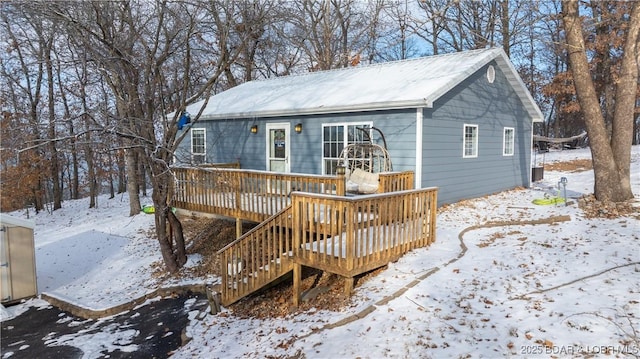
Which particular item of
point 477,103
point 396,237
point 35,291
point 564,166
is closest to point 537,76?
point 564,166

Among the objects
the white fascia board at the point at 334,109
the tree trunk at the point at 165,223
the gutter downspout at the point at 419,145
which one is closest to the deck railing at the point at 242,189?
the tree trunk at the point at 165,223

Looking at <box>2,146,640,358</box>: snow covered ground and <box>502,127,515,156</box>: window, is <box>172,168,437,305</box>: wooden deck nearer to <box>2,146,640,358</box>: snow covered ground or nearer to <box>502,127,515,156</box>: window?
<box>2,146,640,358</box>: snow covered ground

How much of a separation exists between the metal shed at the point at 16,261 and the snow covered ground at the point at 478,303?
1.02 ft

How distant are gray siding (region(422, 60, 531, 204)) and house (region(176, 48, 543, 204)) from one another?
0.03m

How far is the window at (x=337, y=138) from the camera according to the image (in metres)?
9.80

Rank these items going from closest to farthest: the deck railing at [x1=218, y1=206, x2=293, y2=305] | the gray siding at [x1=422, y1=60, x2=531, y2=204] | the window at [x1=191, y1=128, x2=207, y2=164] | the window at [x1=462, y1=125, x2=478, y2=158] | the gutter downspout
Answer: the deck railing at [x1=218, y1=206, x2=293, y2=305]
the gutter downspout
the gray siding at [x1=422, y1=60, x2=531, y2=204]
the window at [x1=462, y1=125, x2=478, y2=158]
the window at [x1=191, y1=128, x2=207, y2=164]

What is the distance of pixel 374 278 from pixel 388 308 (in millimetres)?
1013

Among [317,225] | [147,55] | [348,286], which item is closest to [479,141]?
[317,225]

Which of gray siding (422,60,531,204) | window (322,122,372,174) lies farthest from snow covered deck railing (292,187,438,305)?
window (322,122,372,174)

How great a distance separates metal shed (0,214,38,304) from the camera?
814 centimetres

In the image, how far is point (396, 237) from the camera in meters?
6.01

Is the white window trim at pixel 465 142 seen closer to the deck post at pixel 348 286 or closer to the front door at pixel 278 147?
the front door at pixel 278 147

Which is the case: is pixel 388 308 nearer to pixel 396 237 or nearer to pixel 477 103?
pixel 396 237

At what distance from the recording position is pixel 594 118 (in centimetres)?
837
